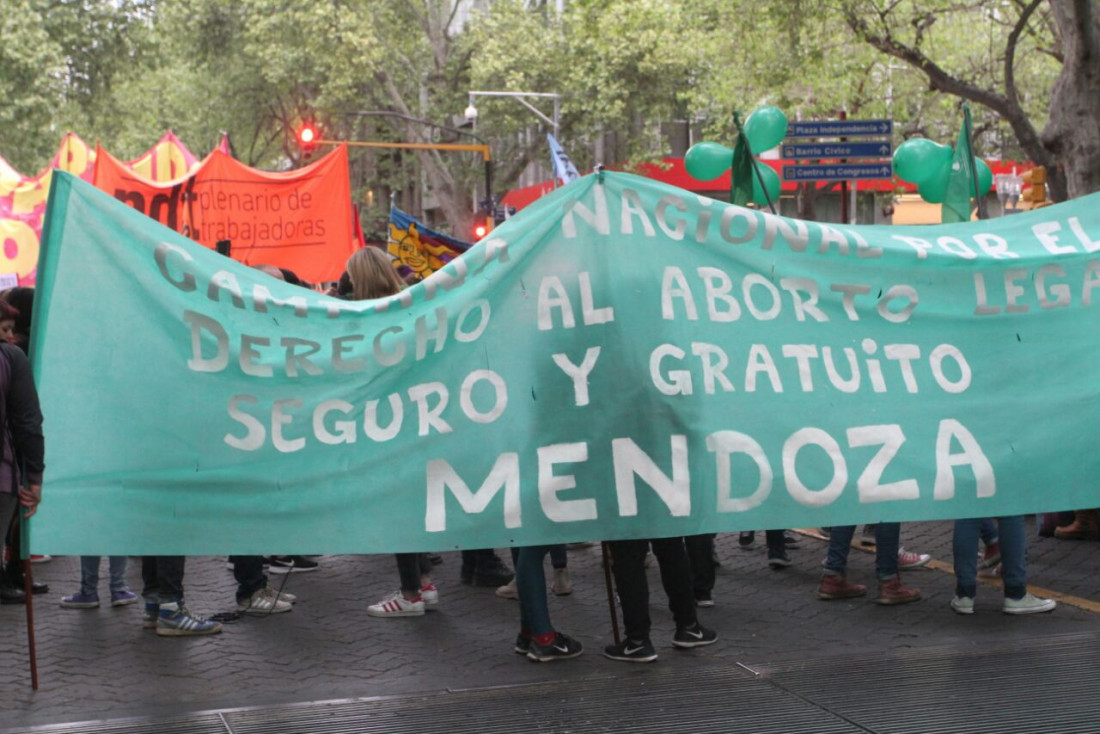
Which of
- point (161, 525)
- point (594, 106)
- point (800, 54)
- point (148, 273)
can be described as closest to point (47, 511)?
point (161, 525)

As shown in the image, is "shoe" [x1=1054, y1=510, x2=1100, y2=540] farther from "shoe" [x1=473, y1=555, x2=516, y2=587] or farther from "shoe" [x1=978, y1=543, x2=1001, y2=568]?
"shoe" [x1=473, y1=555, x2=516, y2=587]

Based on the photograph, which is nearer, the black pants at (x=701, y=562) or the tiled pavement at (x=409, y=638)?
the tiled pavement at (x=409, y=638)

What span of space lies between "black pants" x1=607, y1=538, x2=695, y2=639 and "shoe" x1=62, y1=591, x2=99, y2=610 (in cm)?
328

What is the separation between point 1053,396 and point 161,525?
155 inches

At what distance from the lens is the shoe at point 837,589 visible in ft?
24.6

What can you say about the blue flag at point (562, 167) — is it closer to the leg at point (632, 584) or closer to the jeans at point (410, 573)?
the jeans at point (410, 573)

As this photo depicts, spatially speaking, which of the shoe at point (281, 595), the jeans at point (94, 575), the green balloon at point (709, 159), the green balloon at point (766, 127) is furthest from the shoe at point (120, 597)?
the green balloon at point (766, 127)

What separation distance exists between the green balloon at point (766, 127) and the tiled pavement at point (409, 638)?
5947mm

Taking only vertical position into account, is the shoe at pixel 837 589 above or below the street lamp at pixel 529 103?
below

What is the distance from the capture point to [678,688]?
19.3 ft

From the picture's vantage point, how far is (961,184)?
9391 mm

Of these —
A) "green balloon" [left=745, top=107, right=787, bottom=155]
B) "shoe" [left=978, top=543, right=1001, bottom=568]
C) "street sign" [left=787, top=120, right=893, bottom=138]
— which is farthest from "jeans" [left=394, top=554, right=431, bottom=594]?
"street sign" [left=787, top=120, right=893, bottom=138]

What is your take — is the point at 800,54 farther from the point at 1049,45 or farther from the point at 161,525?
the point at 161,525

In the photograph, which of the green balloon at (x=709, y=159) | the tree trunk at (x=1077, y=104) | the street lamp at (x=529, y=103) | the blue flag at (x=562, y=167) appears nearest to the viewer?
the blue flag at (x=562, y=167)
